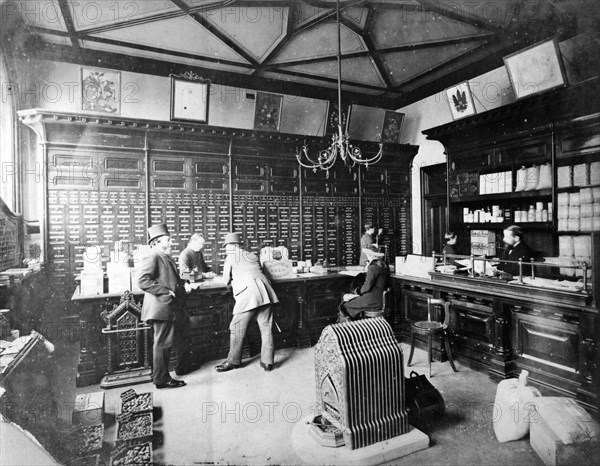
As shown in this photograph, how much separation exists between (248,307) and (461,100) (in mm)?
4646

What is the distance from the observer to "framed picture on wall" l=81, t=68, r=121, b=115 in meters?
5.55

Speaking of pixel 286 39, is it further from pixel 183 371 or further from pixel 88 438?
pixel 88 438

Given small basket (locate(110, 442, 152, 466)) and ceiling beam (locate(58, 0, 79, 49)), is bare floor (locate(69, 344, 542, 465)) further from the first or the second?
ceiling beam (locate(58, 0, 79, 49))

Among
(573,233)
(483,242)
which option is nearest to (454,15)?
(573,233)

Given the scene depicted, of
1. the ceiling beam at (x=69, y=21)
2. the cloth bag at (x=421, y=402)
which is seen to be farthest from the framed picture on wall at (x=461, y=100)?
the ceiling beam at (x=69, y=21)

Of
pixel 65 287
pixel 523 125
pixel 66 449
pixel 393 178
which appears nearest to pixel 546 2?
pixel 523 125

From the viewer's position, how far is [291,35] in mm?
5227

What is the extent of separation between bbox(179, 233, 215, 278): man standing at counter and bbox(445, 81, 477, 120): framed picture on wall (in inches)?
178

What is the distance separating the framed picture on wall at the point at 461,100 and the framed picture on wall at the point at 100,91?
516cm

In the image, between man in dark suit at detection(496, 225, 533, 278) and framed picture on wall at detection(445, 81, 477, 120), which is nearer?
man in dark suit at detection(496, 225, 533, 278)

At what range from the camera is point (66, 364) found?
4723 mm

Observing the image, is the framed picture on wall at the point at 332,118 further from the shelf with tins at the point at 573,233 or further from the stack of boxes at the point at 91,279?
the stack of boxes at the point at 91,279

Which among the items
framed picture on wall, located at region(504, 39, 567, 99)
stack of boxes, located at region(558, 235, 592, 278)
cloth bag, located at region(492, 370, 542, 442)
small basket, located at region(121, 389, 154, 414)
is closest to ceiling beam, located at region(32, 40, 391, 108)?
framed picture on wall, located at region(504, 39, 567, 99)

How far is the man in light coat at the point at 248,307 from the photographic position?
4.39 meters
